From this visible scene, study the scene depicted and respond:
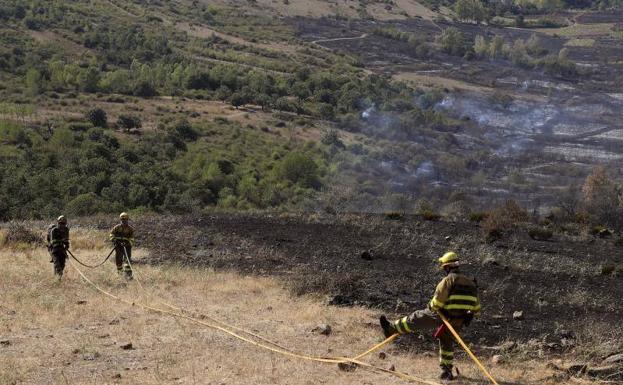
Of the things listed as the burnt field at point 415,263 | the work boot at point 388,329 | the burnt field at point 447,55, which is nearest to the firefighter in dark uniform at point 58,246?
the burnt field at point 415,263

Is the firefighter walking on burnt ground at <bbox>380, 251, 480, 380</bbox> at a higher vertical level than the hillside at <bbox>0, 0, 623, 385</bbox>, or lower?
higher

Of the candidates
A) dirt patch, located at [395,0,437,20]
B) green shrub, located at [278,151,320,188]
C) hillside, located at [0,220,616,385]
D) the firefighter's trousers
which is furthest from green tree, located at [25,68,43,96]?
dirt patch, located at [395,0,437,20]

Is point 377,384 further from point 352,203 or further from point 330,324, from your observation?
point 352,203

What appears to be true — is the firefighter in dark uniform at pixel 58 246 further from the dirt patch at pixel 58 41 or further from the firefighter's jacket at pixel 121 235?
the dirt patch at pixel 58 41

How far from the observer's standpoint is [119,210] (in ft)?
117

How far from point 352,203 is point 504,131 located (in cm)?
3897

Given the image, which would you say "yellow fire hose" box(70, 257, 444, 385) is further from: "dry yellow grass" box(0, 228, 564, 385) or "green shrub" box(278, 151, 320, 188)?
"green shrub" box(278, 151, 320, 188)

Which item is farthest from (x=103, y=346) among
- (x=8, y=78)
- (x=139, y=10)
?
(x=139, y=10)

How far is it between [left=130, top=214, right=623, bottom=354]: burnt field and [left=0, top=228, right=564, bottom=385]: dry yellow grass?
4.17ft

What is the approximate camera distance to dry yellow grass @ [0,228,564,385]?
9.22 meters

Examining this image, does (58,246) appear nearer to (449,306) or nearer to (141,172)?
(449,306)

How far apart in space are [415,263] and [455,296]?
388 inches

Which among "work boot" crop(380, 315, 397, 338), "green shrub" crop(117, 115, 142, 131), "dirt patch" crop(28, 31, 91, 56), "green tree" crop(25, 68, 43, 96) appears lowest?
"green shrub" crop(117, 115, 142, 131)

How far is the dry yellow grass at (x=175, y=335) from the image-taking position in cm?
922
